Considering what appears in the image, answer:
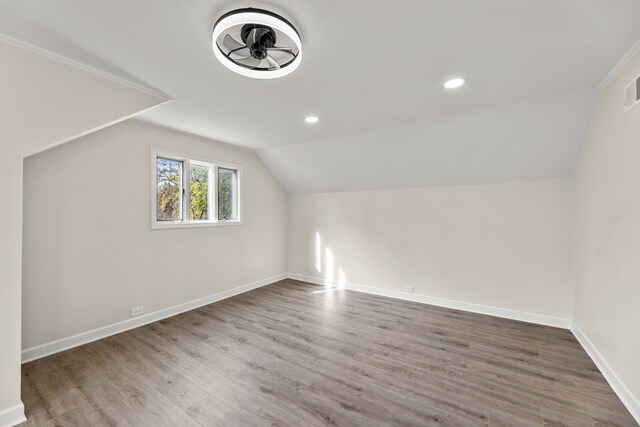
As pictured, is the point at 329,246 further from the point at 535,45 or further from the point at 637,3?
the point at 637,3

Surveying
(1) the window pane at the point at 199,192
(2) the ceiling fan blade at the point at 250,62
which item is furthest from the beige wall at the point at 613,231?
(1) the window pane at the point at 199,192

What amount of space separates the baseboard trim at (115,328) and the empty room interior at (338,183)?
0.07 feet

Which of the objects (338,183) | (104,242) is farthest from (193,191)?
(338,183)

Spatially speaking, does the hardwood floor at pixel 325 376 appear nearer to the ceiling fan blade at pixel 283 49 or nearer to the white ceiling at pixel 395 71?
the white ceiling at pixel 395 71

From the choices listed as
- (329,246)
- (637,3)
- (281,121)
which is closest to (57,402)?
(281,121)

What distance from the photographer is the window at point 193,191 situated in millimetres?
3486

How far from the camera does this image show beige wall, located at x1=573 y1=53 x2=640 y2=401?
1.82 meters

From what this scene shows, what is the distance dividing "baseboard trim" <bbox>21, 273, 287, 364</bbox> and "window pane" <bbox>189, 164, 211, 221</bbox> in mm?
1188

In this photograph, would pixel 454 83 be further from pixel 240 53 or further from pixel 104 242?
pixel 104 242

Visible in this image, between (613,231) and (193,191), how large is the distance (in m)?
4.48

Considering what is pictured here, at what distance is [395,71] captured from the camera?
2049 mm

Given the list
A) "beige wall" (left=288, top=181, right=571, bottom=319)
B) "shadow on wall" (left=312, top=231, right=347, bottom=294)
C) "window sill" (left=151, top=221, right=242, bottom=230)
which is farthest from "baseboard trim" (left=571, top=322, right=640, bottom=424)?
"window sill" (left=151, top=221, right=242, bottom=230)

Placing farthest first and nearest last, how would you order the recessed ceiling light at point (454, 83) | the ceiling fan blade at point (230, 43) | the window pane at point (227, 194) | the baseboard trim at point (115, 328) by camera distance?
the window pane at point (227, 194) → the baseboard trim at point (115, 328) → the recessed ceiling light at point (454, 83) → the ceiling fan blade at point (230, 43)

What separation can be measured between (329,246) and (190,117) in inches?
119
